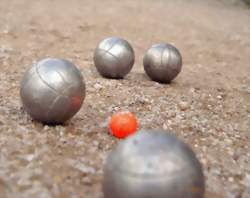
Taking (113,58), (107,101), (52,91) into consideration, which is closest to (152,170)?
(52,91)

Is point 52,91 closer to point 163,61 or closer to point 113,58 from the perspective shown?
point 113,58

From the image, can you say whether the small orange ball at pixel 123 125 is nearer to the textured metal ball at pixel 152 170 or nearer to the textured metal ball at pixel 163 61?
the textured metal ball at pixel 152 170

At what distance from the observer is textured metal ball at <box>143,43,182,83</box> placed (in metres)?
8.52

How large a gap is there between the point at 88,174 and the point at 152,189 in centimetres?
133

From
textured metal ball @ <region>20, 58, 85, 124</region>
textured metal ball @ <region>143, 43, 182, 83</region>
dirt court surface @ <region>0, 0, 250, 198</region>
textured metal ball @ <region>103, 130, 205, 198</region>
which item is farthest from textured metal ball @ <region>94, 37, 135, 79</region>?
textured metal ball @ <region>103, 130, 205, 198</region>

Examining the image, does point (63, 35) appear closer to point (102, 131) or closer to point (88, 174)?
point (102, 131)

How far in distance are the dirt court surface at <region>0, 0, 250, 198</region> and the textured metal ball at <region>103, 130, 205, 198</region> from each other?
2.40 feet

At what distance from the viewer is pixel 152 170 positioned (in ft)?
11.4

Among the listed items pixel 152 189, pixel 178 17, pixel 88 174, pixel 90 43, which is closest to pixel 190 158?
pixel 152 189

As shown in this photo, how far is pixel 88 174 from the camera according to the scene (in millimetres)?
4609

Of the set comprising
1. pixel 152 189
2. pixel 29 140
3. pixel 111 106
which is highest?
pixel 152 189

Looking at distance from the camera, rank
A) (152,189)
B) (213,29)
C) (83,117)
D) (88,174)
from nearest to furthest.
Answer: (152,189) → (88,174) → (83,117) → (213,29)

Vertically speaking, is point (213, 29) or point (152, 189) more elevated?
point (152, 189)

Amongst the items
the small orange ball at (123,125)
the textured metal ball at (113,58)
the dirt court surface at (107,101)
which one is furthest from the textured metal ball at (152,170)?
the textured metal ball at (113,58)
